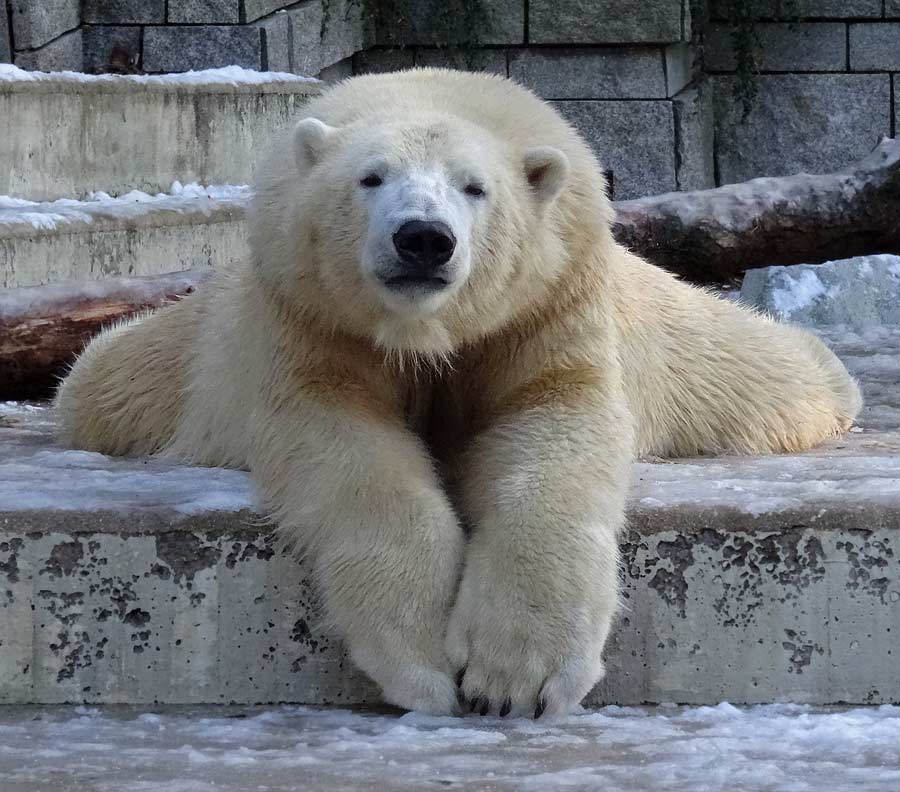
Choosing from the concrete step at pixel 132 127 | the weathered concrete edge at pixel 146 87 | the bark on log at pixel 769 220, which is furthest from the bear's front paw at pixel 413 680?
the bark on log at pixel 769 220

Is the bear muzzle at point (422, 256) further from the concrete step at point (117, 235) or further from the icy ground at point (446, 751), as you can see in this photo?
the concrete step at point (117, 235)

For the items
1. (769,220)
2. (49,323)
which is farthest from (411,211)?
(769,220)

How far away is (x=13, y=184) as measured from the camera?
6.09 m

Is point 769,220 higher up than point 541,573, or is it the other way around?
point 769,220

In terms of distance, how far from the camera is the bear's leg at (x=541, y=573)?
2494 millimetres

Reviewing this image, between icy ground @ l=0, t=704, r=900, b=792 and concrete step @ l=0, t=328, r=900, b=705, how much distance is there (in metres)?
0.06

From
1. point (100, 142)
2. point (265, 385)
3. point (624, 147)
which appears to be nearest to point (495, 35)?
point (624, 147)

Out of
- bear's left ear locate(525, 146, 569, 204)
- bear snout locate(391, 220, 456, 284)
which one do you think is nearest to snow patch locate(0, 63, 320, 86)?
bear's left ear locate(525, 146, 569, 204)

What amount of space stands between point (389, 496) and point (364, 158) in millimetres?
620

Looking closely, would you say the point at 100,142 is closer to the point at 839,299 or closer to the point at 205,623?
the point at 839,299

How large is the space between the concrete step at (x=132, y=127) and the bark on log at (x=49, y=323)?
4.56 feet

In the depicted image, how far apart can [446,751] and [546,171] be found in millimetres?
1160

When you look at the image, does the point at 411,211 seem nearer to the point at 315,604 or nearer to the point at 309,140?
the point at 309,140

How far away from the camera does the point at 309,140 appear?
299 cm
